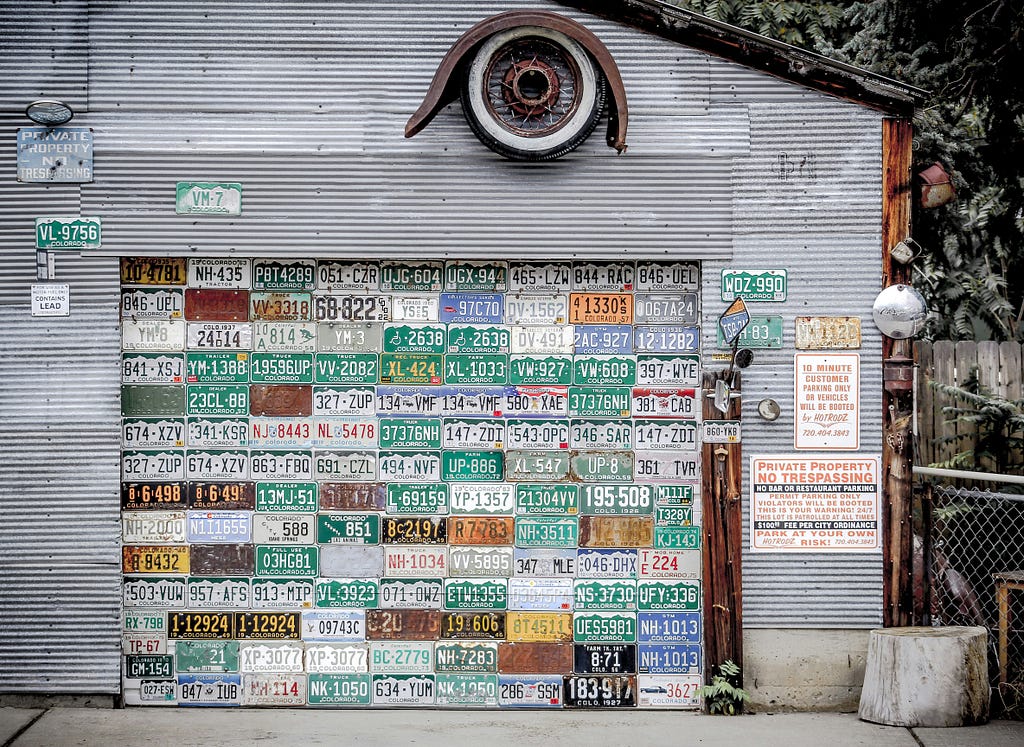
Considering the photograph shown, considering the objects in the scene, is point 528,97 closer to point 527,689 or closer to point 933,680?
point 527,689

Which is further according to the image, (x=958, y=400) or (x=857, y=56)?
(x=857, y=56)

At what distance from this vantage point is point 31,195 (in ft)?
23.1

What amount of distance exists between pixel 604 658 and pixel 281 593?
234 cm

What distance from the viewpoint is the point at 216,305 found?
720 centimetres

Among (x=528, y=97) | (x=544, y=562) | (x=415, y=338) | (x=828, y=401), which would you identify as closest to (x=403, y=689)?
(x=544, y=562)

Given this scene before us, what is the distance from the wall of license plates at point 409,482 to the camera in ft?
23.3

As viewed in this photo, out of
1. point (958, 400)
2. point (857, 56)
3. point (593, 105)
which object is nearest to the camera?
point (593, 105)

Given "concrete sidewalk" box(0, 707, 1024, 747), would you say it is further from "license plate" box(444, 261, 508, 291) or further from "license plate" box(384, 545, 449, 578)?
"license plate" box(444, 261, 508, 291)

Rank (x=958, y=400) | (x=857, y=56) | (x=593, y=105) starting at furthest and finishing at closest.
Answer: (x=857, y=56), (x=958, y=400), (x=593, y=105)

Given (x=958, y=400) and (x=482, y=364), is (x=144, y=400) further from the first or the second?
(x=958, y=400)

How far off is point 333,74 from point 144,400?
269cm

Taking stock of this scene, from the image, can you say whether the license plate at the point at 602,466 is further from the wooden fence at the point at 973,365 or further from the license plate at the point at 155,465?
the wooden fence at the point at 973,365

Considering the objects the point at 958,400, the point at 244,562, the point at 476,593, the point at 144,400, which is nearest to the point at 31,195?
the point at 144,400

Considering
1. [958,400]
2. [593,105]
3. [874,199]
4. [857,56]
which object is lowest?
[958,400]
